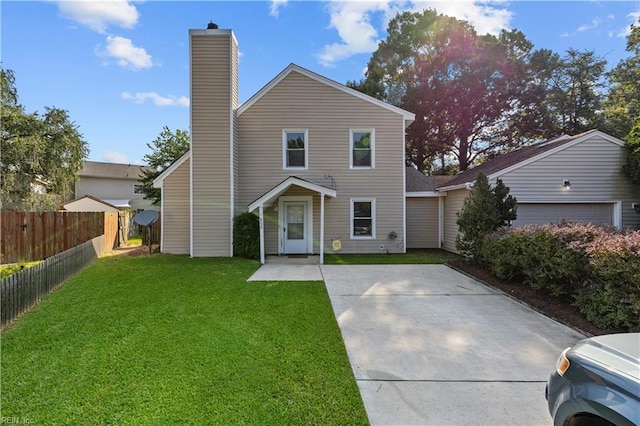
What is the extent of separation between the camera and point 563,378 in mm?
2246

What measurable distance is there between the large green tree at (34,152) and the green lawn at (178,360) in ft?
47.2

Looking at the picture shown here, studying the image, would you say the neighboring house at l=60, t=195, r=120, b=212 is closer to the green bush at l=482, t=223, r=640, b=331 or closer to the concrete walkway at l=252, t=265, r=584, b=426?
the concrete walkway at l=252, t=265, r=584, b=426

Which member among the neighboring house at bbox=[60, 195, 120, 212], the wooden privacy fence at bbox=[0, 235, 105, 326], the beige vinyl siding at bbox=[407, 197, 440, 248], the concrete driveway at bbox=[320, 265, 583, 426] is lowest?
the concrete driveway at bbox=[320, 265, 583, 426]

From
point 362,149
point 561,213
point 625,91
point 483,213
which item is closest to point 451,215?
point 561,213

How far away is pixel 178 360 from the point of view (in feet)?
12.2

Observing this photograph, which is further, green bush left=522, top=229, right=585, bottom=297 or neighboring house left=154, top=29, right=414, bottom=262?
neighboring house left=154, top=29, right=414, bottom=262

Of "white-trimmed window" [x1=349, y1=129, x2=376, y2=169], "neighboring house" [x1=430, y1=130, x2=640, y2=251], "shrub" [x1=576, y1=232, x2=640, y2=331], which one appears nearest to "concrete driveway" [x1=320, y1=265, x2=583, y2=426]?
"shrub" [x1=576, y1=232, x2=640, y2=331]

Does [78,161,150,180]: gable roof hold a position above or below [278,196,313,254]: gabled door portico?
above

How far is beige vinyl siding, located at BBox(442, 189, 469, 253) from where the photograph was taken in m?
12.5

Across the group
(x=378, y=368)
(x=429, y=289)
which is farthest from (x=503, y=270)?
(x=378, y=368)

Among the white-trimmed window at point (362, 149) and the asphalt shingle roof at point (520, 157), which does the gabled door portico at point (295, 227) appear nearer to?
the white-trimmed window at point (362, 149)

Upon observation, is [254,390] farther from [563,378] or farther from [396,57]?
[396,57]

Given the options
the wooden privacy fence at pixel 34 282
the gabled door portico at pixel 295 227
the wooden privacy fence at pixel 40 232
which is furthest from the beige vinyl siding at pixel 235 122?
the wooden privacy fence at pixel 40 232

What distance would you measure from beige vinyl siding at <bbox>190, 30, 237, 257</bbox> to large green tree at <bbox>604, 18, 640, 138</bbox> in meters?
22.2
